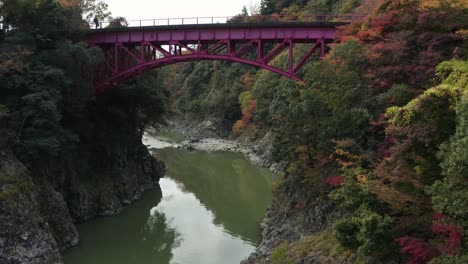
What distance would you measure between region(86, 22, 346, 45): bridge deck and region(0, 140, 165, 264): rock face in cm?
670

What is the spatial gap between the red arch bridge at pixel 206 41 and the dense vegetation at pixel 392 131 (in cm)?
257

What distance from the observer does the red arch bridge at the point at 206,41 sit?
72.8 feet

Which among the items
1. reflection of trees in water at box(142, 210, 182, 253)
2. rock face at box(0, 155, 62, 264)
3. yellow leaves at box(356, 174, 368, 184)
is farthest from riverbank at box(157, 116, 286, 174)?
yellow leaves at box(356, 174, 368, 184)

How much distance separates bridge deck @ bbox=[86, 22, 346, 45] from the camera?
872 inches

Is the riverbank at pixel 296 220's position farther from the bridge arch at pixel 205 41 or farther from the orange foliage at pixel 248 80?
the orange foliage at pixel 248 80

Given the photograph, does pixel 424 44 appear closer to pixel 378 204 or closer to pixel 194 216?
pixel 378 204

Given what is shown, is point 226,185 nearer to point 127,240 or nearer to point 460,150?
point 127,240

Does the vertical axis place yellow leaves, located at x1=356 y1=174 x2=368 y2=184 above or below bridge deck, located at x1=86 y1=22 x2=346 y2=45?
below

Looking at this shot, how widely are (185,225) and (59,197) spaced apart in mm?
7219

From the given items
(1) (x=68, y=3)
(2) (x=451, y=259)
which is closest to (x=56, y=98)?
(1) (x=68, y=3)

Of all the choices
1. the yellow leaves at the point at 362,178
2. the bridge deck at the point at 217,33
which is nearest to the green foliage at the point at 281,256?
the yellow leaves at the point at 362,178

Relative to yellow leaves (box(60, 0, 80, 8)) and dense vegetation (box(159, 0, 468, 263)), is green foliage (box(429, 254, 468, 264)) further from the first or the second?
yellow leaves (box(60, 0, 80, 8))

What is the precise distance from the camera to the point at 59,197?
750 inches

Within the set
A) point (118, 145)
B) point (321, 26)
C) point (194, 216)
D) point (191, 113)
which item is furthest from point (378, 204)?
point (191, 113)
